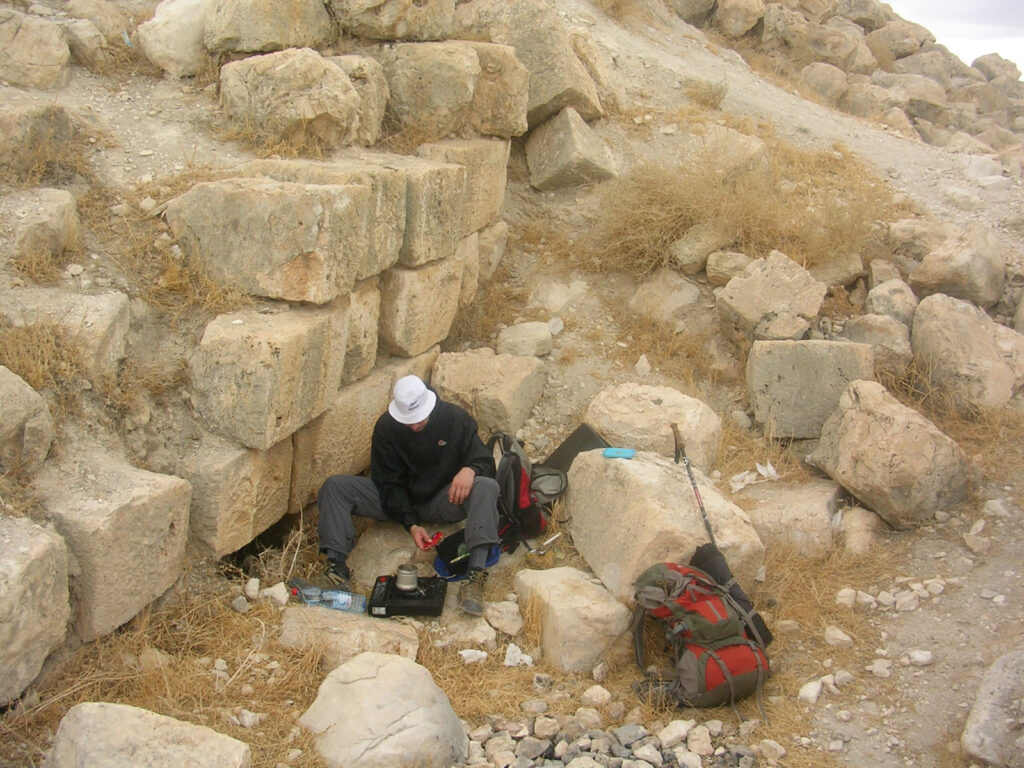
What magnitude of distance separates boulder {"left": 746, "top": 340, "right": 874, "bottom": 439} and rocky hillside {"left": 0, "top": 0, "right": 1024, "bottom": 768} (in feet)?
0.08

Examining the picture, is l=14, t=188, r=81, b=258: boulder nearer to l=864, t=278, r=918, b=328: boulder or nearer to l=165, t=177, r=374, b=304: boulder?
l=165, t=177, r=374, b=304: boulder

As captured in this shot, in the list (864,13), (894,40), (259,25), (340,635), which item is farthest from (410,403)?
(864,13)

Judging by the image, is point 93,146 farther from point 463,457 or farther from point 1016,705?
point 1016,705

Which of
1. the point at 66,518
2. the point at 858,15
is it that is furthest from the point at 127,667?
the point at 858,15

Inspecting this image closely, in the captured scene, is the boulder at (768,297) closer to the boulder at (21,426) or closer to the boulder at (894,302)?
the boulder at (894,302)

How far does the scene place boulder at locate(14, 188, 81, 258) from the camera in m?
4.37

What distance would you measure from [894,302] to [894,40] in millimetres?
12749

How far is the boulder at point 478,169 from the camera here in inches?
244

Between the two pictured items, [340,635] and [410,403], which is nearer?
[340,635]

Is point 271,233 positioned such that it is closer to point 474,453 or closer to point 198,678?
point 474,453

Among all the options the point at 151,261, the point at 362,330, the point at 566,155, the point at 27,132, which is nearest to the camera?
the point at 151,261

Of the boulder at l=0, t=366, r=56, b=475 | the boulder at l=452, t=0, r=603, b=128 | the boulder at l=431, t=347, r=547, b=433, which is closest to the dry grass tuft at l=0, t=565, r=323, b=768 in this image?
the boulder at l=0, t=366, r=56, b=475

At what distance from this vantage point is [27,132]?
4840mm

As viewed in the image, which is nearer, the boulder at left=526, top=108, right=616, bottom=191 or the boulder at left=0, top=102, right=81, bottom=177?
the boulder at left=0, top=102, right=81, bottom=177
